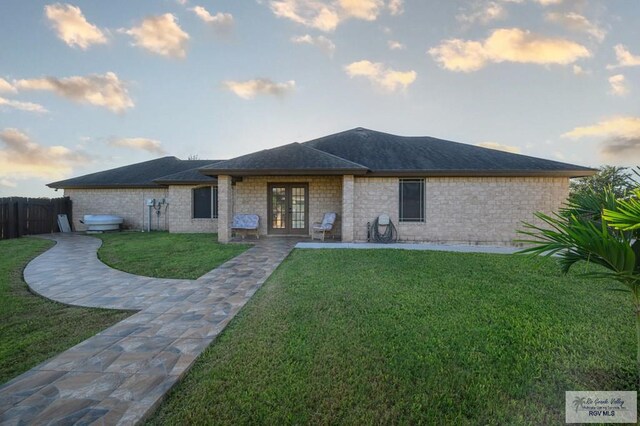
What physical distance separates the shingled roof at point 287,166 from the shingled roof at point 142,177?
3.86m

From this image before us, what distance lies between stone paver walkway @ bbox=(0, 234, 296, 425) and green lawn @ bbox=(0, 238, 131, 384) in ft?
0.55

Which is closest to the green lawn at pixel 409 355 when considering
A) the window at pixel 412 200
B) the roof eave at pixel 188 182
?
the window at pixel 412 200

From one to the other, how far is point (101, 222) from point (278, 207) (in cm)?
1001

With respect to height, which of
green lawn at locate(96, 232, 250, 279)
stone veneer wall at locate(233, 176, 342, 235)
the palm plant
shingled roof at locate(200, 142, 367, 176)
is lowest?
green lawn at locate(96, 232, 250, 279)

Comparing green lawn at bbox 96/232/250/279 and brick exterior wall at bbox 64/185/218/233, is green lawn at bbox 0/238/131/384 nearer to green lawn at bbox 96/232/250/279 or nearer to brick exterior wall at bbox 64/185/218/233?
green lawn at bbox 96/232/250/279

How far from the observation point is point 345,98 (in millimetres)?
13203

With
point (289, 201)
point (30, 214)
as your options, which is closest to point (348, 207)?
point (289, 201)

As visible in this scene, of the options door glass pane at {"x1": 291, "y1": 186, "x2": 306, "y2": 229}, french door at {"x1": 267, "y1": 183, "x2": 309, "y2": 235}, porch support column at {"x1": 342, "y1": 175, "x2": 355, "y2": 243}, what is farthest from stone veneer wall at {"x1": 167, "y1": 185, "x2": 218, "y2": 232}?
porch support column at {"x1": 342, "y1": 175, "x2": 355, "y2": 243}

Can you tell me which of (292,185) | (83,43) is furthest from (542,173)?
(83,43)

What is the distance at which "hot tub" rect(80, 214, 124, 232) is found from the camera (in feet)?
47.5

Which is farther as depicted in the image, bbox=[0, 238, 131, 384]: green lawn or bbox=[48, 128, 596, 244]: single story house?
bbox=[48, 128, 596, 244]: single story house

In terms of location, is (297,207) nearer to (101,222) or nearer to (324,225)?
(324,225)

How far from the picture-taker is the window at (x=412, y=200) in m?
10.8

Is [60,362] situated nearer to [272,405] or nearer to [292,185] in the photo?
[272,405]
